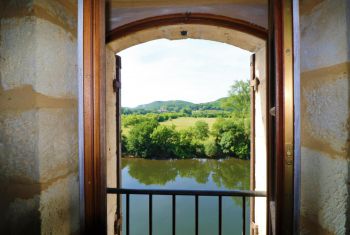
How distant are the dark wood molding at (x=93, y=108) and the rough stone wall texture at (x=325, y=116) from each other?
75cm

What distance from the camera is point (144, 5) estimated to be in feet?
5.07

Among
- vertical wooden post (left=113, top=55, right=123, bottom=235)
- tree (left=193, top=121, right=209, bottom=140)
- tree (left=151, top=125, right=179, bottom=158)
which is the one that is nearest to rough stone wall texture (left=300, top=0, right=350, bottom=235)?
vertical wooden post (left=113, top=55, right=123, bottom=235)

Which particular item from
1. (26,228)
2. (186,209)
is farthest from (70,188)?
(186,209)

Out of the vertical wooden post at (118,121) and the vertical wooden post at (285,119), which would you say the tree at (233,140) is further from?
the vertical wooden post at (285,119)

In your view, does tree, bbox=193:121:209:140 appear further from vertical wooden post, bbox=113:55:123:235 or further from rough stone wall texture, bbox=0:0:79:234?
rough stone wall texture, bbox=0:0:79:234

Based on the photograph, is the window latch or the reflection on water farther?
the reflection on water

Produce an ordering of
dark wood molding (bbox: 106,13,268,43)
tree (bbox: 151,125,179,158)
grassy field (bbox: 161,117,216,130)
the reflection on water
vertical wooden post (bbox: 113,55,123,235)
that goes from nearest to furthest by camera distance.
A: dark wood molding (bbox: 106,13,268,43) < vertical wooden post (bbox: 113,55,123,235) < the reflection on water < tree (bbox: 151,125,179,158) < grassy field (bbox: 161,117,216,130)

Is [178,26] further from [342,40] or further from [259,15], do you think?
[342,40]

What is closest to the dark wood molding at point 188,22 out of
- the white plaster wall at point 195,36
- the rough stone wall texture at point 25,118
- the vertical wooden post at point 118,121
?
the white plaster wall at point 195,36

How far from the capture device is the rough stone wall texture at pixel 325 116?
62 centimetres

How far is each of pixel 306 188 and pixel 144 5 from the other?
4.99 feet

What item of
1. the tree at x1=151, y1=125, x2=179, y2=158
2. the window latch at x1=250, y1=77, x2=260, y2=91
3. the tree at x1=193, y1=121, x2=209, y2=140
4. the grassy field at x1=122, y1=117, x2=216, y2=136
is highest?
the window latch at x1=250, y1=77, x2=260, y2=91

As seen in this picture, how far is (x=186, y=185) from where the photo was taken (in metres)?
15.2

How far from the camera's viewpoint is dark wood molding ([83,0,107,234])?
2.50 feet
